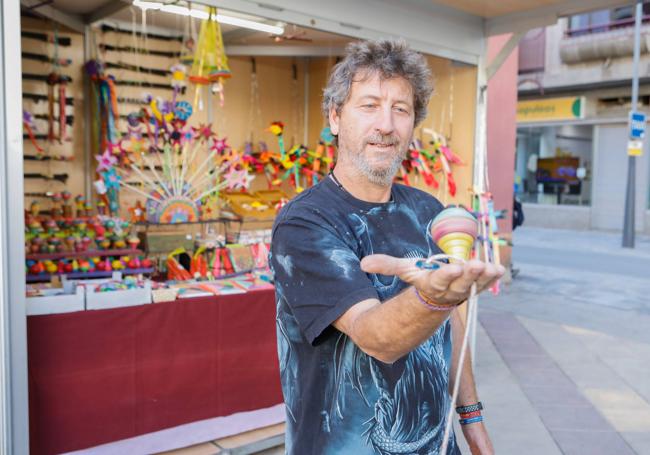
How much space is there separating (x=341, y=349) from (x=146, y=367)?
2.29m

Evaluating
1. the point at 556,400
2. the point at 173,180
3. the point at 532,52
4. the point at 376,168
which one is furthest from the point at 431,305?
the point at 532,52

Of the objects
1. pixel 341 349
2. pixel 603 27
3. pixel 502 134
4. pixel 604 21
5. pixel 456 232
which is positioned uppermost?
pixel 604 21

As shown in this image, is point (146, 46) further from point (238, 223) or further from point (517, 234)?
point (517, 234)

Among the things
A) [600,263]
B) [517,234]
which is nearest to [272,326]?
[600,263]

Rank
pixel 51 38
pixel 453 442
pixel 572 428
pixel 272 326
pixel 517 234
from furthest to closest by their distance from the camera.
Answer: pixel 517 234 → pixel 51 38 → pixel 572 428 → pixel 272 326 → pixel 453 442

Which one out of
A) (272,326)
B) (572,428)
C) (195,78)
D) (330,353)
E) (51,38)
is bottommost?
(572,428)

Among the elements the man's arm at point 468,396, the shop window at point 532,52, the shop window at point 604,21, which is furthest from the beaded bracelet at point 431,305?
the shop window at point 532,52

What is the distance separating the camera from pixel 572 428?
4.12 meters

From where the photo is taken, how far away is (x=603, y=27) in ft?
51.8

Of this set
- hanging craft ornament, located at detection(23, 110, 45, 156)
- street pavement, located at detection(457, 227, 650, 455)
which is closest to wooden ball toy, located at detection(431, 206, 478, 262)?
street pavement, located at detection(457, 227, 650, 455)

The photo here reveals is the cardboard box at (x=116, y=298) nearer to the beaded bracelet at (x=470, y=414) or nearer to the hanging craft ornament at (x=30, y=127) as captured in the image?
the beaded bracelet at (x=470, y=414)

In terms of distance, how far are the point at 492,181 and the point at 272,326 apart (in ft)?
20.1

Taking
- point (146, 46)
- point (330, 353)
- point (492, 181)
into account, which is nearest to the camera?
point (330, 353)

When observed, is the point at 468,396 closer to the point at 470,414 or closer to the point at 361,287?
the point at 470,414
